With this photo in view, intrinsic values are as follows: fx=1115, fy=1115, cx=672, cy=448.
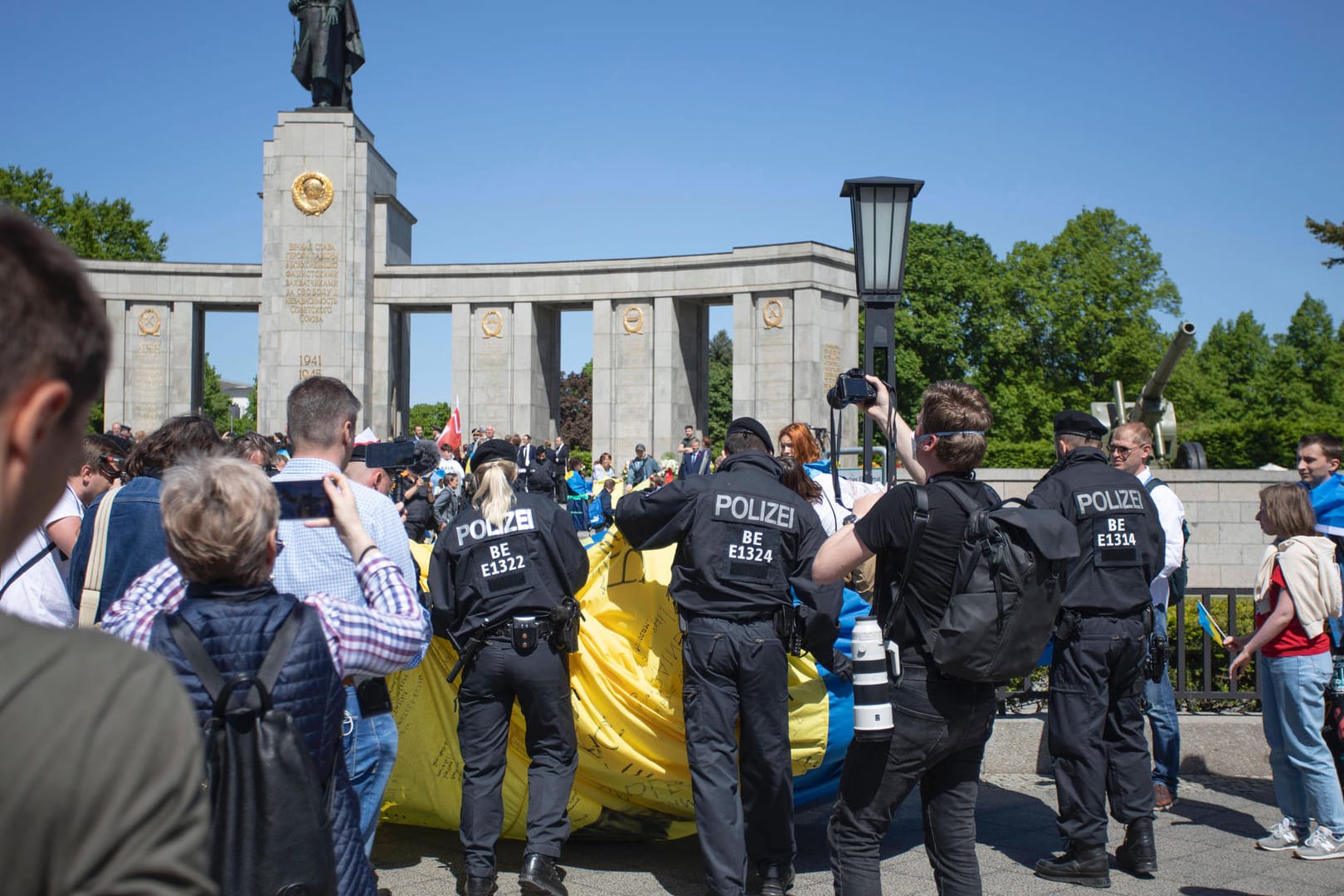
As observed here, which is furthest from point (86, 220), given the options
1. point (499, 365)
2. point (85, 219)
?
point (499, 365)

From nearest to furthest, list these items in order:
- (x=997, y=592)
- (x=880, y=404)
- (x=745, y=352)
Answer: (x=997, y=592) → (x=880, y=404) → (x=745, y=352)

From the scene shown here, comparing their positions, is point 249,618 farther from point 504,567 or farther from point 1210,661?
point 1210,661

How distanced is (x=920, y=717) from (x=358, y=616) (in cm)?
210

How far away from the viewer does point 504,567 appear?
17.7 feet

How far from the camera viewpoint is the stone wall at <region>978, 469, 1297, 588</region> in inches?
642

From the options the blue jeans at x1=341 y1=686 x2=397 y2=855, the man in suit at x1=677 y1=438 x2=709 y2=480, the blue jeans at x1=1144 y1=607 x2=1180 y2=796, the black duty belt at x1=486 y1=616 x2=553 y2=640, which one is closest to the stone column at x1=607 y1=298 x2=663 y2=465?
the man in suit at x1=677 y1=438 x2=709 y2=480

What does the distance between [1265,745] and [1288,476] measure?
11537 millimetres

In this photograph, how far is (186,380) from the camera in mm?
35250

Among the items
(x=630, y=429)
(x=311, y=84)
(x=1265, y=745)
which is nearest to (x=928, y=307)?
(x=630, y=429)

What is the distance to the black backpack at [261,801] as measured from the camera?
2414mm

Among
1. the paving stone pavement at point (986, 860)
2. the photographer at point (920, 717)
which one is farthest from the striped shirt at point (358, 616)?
the paving stone pavement at point (986, 860)

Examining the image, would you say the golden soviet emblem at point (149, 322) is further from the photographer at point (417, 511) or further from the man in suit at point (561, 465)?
the photographer at point (417, 511)

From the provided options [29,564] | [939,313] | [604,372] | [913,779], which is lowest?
[913,779]

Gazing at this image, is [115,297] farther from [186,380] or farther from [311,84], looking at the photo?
[311,84]
